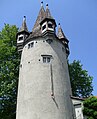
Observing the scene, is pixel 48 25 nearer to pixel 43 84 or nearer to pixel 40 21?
pixel 40 21

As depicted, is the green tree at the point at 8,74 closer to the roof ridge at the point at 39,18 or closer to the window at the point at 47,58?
the roof ridge at the point at 39,18

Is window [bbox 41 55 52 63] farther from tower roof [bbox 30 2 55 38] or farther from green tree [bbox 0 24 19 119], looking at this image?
green tree [bbox 0 24 19 119]

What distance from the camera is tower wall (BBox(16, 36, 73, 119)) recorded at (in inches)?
786

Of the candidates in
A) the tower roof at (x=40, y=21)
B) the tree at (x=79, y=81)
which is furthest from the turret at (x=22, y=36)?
the tree at (x=79, y=81)

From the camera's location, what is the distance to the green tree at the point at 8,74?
25891mm

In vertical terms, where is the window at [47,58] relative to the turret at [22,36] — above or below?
below

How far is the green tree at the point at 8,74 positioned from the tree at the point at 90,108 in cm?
1063

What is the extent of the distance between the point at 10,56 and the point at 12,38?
3463mm

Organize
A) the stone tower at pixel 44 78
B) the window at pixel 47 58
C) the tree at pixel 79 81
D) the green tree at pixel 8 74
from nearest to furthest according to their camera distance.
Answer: the stone tower at pixel 44 78 < the window at pixel 47 58 < the green tree at pixel 8 74 < the tree at pixel 79 81

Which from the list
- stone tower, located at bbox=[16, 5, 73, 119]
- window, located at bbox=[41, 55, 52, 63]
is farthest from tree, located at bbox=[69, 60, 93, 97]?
window, located at bbox=[41, 55, 52, 63]

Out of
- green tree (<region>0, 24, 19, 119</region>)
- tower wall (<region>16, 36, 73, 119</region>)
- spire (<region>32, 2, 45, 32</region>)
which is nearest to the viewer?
tower wall (<region>16, 36, 73, 119</region>)

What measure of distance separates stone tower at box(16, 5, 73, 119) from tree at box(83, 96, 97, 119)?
5.91 ft

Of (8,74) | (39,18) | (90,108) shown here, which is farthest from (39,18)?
(90,108)

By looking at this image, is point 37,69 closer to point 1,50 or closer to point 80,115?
point 80,115
